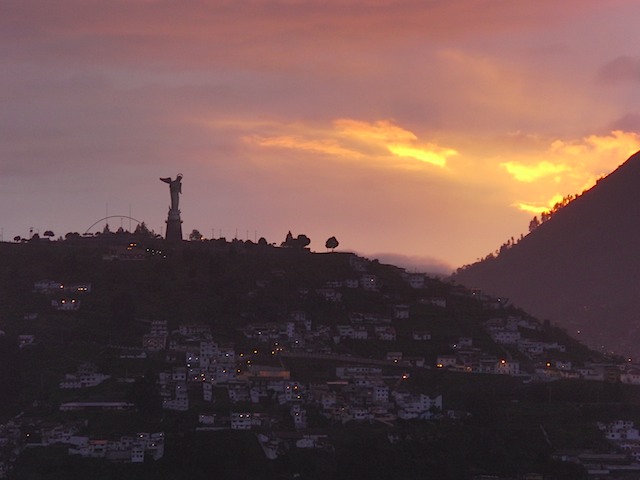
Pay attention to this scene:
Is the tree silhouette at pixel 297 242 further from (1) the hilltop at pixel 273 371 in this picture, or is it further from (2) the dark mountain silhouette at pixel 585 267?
(2) the dark mountain silhouette at pixel 585 267

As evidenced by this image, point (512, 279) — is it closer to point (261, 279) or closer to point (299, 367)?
point (261, 279)

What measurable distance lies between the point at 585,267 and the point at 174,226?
6718cm

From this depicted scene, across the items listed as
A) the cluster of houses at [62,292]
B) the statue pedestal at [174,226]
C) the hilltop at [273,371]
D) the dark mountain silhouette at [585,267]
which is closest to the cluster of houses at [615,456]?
the hilltop at [273,371]

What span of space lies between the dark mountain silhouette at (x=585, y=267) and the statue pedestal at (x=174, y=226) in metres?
42.9

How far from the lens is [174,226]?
10819 centimetres

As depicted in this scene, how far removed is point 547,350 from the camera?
306ft

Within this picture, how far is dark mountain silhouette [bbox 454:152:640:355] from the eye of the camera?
151625mm

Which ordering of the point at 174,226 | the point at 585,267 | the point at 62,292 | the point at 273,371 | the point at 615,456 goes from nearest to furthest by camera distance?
1. the point at 615,456
2. the point at 273,371
3. the point at 62,292
4. the point at 174,226
5. the point at 585,267

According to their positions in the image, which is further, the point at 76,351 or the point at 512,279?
the point at 512,279

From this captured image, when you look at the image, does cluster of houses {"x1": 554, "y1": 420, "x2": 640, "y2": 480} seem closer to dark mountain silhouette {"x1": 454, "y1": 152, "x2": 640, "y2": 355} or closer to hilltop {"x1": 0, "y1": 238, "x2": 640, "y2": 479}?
hilltop {"x1": 0, "y1": 238, "x2": 640, "y2": 479}

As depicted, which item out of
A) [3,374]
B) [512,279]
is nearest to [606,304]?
[512,279]

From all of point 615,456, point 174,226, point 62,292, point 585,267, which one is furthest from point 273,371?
point 585,267

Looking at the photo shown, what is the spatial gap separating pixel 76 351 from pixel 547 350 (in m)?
23.7

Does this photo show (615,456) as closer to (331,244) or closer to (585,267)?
(331,244)
